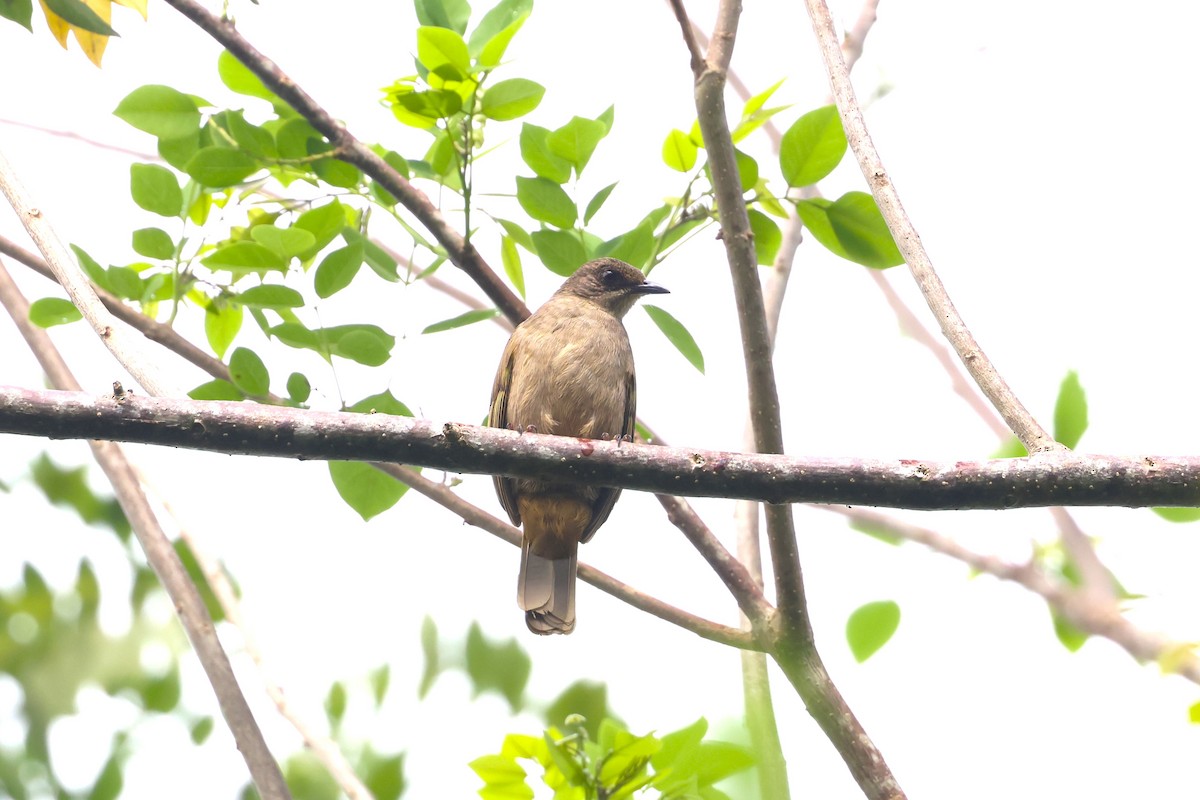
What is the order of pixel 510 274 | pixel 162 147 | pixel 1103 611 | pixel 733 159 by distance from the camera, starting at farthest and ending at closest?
pixel 510 274, pixel 1103 611, pixel 162 147, pixel 733 159

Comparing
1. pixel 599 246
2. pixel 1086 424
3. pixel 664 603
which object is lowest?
pixel 664 603

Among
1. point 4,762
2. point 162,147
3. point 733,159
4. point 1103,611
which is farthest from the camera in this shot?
point 4,762

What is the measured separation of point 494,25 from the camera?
3818 mm

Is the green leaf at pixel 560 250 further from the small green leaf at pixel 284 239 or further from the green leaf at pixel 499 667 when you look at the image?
the green leaf at pixel 499 667

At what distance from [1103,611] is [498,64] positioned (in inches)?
114

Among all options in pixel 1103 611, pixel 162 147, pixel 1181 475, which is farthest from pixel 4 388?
pixel 1103 611

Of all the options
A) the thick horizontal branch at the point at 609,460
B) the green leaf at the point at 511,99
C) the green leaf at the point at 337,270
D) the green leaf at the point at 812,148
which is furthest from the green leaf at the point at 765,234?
the thick horizontal branch at the point at 609,460

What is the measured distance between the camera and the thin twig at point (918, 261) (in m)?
2.73

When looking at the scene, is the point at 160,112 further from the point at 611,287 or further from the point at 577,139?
the point at 611,287

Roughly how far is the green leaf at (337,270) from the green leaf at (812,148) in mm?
1476

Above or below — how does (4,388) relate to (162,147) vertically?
below

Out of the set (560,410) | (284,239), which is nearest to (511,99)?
(284,239)

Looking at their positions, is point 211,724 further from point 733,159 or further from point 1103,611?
point 1103,611

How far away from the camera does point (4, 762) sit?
4695 millimetres
